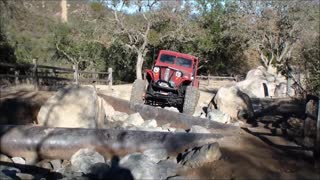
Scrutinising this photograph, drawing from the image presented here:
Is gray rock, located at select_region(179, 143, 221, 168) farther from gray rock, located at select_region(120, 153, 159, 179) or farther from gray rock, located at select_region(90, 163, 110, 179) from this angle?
gray rock, located at select_region(90, 163, 110, 179)

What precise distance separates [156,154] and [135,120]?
3.74 meters

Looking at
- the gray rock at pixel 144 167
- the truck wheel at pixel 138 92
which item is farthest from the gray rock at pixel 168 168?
the truck wheel at pixel 138 92

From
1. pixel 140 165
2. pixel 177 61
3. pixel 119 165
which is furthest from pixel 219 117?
pixel 140 165

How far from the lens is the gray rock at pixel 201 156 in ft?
22.0

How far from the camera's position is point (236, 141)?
8125 millimetres

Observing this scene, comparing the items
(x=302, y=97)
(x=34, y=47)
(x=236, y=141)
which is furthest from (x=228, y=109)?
(x=34, y=47)

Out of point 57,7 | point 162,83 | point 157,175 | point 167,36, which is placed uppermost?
point 57,7

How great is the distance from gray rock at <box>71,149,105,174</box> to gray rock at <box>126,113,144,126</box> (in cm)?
339

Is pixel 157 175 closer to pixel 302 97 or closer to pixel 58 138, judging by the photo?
pixel 58 138

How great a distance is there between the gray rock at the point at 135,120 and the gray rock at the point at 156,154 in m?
3.44

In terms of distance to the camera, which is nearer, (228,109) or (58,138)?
(58,138)

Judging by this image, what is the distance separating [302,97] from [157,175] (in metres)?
8.06

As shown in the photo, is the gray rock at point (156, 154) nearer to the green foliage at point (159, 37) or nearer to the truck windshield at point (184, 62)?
the truck windshield at point (184, 62)

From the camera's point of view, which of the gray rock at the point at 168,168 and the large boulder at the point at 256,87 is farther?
the large boulder at the point at 256,87
